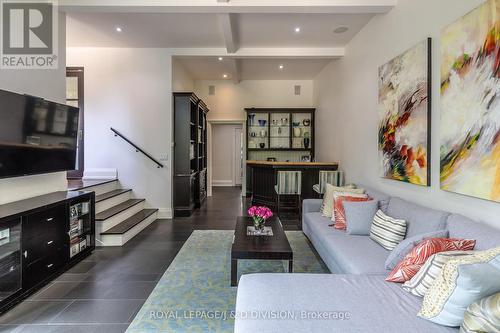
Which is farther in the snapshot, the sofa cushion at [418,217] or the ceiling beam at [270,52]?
the ceiling beam at [270,52]

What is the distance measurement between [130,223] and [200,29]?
3.36 metres

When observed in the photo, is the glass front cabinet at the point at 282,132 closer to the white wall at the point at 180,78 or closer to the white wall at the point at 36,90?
the white wall at the point at 180,78

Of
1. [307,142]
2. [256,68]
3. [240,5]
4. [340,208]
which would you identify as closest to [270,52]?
[256,68]

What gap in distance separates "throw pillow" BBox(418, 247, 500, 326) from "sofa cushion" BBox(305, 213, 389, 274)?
2.32ft

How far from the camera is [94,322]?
2268 mm

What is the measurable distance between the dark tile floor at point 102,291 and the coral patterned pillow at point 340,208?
210 cm

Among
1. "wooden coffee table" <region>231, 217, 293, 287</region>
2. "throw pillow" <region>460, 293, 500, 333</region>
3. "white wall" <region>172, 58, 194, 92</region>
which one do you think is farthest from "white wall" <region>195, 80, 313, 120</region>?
"throw pillow" <region>460, 293, 500, 333</region>

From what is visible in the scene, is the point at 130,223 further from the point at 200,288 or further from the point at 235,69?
the point at 235,69

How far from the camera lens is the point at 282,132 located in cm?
835

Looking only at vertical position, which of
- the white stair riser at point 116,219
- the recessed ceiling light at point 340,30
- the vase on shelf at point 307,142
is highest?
the recessed ceiling light at point 340,30

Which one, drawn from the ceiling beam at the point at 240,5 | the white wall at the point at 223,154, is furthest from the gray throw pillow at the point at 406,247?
the white wall at the point at 223,154

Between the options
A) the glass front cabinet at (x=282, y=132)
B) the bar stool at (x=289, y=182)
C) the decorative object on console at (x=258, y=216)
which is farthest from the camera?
the glass front cabinet at (x=282, y=132)

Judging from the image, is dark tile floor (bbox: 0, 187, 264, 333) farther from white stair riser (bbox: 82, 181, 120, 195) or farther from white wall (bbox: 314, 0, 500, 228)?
white wall (bbox: 314, 0, 500, 228)

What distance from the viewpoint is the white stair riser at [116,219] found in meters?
4.11
